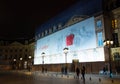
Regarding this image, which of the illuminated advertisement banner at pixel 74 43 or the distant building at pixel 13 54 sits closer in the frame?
the illuminated advertisement banner at pixel 74 43

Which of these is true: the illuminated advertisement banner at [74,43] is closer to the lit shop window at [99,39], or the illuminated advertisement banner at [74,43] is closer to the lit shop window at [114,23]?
the lit shop window at [99,39]

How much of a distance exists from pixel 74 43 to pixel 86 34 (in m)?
6.36

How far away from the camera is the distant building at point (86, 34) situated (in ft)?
162

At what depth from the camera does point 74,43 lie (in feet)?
195

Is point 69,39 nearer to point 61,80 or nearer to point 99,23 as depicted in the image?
point 99,23

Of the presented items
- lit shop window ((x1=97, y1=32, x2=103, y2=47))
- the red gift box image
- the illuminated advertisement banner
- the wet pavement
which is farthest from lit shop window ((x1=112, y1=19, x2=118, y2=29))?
the wet pavement

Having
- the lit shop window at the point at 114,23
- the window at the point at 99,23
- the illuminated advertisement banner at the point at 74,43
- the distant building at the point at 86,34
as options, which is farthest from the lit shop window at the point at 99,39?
the lit shop window at the point at 114,23

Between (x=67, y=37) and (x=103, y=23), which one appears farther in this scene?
(x=67, y=37)

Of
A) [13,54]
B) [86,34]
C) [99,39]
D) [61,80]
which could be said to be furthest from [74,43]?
[13,54]

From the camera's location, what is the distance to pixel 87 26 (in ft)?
178

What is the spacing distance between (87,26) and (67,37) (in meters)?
10.3

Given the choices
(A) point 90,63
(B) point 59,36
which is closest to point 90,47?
(A) point 90,63

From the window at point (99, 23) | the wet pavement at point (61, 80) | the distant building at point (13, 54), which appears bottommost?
the wet pavement at point (61, 80)

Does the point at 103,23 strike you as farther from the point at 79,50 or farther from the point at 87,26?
the point at 79,50
